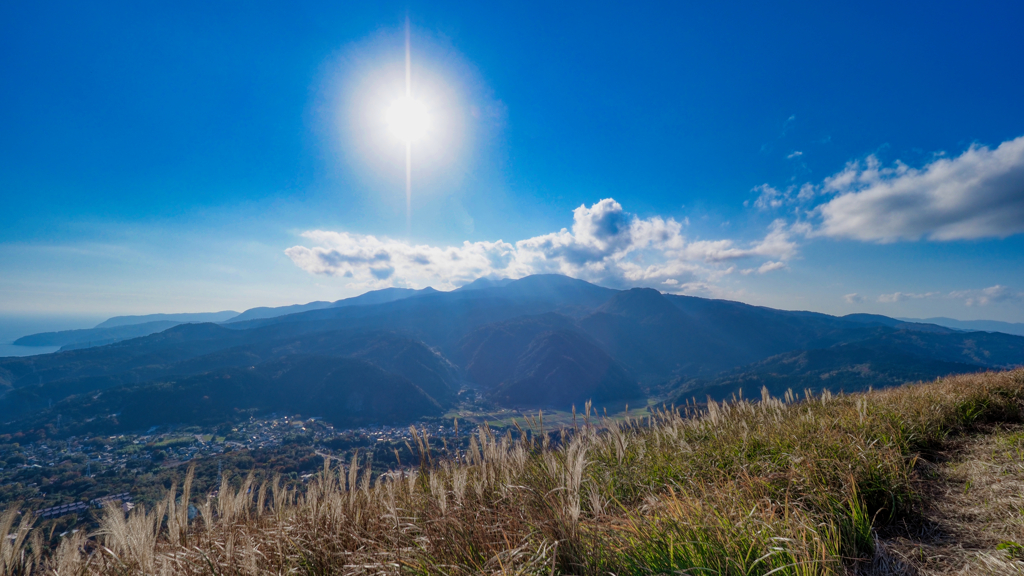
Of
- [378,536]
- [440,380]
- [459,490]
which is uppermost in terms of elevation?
[459,490]

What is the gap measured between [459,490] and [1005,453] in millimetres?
5125

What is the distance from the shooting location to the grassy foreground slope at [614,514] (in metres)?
2.03

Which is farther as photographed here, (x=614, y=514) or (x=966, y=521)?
(x=614, y=514)

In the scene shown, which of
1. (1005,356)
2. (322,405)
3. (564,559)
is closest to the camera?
(564,559)

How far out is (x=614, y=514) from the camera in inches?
123

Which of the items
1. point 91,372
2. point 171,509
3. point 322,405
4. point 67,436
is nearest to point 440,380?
point 322,405

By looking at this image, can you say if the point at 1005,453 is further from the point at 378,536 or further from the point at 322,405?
the point at 322,405

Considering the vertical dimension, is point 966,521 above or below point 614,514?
above

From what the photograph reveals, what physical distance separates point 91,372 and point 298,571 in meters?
262

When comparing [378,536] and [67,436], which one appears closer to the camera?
[378,536]

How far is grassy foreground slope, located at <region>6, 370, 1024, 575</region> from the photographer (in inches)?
79.7

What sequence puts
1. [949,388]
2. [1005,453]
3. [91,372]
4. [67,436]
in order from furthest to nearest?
[91,372], [67,436], [949,388], [1005,453]

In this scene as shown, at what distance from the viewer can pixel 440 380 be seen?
175375 millimetres

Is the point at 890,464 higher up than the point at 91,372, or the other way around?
the point at 890,464
